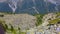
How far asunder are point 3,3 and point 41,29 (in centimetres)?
46

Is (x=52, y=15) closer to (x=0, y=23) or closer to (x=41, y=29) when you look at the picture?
(x=41, y=29)

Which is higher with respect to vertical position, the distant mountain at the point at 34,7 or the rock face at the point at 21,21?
the distant mountain at the point at 34,7

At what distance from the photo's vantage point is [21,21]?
138 cm

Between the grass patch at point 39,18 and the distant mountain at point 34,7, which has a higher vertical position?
the distant mountain at point 34,7

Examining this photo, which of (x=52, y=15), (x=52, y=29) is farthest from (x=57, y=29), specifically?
(x=52, y=15)

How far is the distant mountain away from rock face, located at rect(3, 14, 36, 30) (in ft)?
0.17

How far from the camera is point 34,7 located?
4.60 feet

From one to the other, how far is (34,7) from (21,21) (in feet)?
0.62

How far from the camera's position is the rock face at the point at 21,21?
1.38 meters

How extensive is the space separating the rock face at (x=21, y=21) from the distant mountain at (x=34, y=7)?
0.17 feet

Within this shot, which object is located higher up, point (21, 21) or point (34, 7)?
point (34, 7)

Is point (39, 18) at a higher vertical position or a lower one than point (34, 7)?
lower

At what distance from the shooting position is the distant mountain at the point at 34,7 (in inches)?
55.2

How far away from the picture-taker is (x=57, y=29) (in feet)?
4.48
